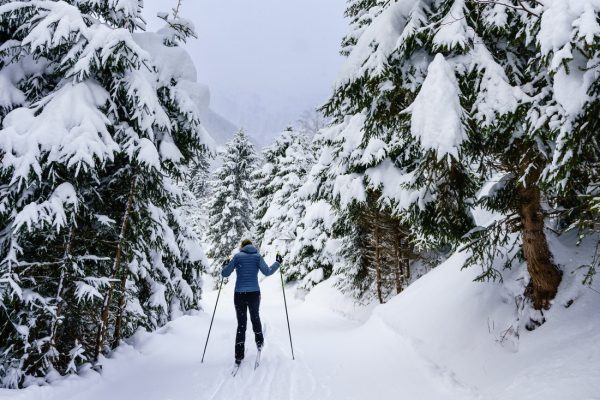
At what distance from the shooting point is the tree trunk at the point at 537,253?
5.52 metres

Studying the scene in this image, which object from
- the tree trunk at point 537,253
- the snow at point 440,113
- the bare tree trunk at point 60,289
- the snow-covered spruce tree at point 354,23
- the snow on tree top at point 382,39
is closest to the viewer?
the snow at point 440,113

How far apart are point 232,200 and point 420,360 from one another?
1260 inches

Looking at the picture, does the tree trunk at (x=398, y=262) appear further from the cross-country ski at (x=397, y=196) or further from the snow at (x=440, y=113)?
the snow at (x=440, y=113)

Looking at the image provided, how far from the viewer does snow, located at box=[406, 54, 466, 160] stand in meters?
4.31

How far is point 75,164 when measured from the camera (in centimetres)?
552

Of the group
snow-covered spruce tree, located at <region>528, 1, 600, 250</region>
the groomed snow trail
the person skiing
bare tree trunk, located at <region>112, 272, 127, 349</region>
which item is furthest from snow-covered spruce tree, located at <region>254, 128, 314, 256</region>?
snow-covered spruce tree, located at <region>528, 1, 600, 250</region>

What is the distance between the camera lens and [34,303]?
212 inches

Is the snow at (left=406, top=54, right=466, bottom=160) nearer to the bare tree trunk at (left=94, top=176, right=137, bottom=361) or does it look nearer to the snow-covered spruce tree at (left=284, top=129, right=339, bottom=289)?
the bare tree trunk at (left=94, top=176, right=137, bottom=361)

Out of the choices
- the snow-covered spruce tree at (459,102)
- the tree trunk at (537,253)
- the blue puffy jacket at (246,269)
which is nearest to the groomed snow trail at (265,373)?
the blue puffy jacket at (246,269)

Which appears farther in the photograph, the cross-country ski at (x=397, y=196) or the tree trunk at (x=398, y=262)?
the tree trunk at (x=398, y=262)

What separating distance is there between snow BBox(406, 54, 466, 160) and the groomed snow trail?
10.5ft

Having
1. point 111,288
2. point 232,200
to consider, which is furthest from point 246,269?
point 232,200

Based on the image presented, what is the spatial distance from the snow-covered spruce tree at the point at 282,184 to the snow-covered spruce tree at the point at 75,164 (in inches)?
760

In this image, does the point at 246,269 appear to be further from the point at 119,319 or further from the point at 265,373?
the point at 119,319
